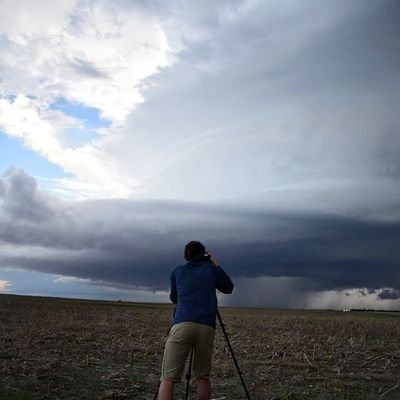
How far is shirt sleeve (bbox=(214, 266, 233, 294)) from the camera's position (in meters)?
8.66

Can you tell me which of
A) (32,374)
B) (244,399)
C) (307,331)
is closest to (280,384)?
(244,399)

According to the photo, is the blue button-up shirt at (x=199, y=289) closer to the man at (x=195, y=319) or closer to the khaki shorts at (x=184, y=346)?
the man at (x=195, y=319)

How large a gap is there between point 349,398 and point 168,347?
528 centimetres

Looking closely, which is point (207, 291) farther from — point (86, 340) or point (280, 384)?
point (86, 340)

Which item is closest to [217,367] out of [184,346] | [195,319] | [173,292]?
[173,292]

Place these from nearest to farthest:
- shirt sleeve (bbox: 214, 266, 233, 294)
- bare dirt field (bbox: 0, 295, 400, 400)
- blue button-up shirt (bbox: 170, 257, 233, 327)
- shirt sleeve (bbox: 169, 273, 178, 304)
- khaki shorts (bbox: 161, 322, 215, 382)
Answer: khaki shorts (bbox: 161, 322, 215, 382) → blue button-up shirt (bbox: 170, 257, 233, 327) → shirt sleeve (bbox: 214, 266, 233, 294) → shirt sleeve (bbox: 169, 273, 178, 304) → bare dirt field (bbox: 0, 295, 400, 400)

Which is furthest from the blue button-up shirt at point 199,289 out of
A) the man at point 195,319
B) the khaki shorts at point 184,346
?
the khaki shorts at point 184,346

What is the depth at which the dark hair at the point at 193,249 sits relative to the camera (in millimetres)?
8766

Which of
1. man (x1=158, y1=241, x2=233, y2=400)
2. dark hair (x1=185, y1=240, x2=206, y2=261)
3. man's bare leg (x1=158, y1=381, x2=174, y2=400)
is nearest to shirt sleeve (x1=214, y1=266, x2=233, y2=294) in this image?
man (x1=158, y1=241, x2=233, y2=400)

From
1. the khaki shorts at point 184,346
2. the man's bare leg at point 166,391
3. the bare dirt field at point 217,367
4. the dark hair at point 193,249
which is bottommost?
the bare dirt field at point 217,367

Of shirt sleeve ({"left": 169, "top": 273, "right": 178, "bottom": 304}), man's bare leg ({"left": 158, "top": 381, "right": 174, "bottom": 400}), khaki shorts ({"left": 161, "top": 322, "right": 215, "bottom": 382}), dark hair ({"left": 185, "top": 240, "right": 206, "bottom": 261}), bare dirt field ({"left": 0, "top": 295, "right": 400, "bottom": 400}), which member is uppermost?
dark hair ({"left": 185, "top": 240, "right": 206, "bottom": 261})

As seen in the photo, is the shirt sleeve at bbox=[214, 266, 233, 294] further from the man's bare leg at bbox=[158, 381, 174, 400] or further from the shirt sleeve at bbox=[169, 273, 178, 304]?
the man's bare leg at bbox=[158, 381, 174, 400]

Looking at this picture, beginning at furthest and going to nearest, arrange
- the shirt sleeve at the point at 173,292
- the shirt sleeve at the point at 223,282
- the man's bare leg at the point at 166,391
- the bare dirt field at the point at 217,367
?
1. the bare dirt field at the point at 217,367
2. the shirt sleeve at the point at 173,292
3. the shirt sleeve at the point at 223,282
4. the man's bare leg at the point at 166,391

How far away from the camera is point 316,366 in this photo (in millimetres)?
14945
